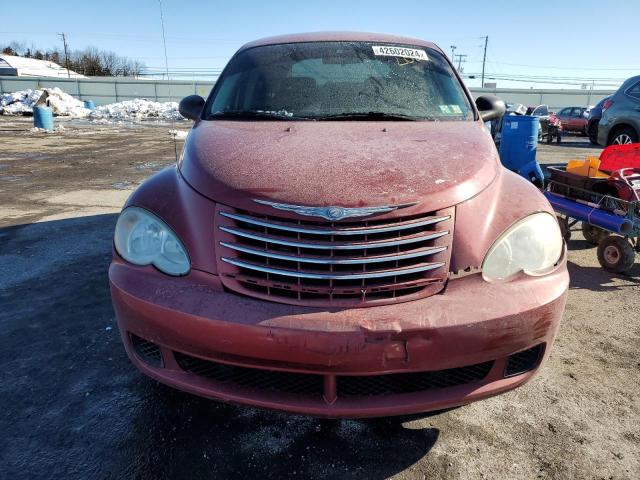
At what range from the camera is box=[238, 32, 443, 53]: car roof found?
3.38 meters

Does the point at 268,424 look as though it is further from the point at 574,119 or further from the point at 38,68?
the point at 38,68

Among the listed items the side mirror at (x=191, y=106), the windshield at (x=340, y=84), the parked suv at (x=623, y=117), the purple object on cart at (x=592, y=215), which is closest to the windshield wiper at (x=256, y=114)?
the windshield at (x=340, y=84)

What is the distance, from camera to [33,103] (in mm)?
32250

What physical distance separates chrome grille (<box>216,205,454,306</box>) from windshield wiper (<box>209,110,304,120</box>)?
1.12 m

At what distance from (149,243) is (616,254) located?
3.98 m

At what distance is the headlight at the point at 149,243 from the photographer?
195 cm

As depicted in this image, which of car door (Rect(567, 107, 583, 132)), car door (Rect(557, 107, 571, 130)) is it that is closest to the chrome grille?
car door (Rect(567, 107, 583, 132))

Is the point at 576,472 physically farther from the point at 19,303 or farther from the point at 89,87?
the point at 89,87

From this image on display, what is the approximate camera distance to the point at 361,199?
180cm

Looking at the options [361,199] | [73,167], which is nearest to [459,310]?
[361,199]

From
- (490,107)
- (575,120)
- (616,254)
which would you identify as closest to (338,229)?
(490,107)

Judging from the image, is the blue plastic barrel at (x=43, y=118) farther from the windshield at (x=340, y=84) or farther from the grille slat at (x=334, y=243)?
the grille slat at (x=334, y=243)

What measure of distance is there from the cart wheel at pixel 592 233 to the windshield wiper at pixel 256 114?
12.6ft

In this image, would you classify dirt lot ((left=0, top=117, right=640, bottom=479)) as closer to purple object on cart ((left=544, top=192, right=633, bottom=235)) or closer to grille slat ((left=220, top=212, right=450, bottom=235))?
purple object on cart ((left=544, top=192, right=633, bottom=235))
